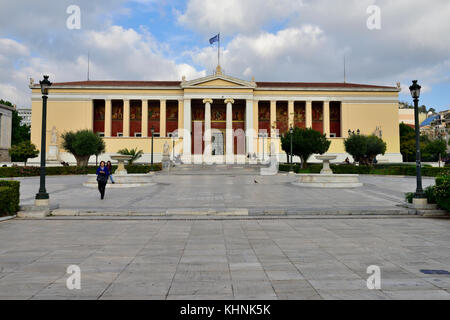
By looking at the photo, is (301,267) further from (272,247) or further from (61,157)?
(61,157)

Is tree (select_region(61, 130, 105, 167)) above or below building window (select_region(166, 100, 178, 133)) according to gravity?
below

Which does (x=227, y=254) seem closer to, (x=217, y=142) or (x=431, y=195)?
(x=431, y=195)

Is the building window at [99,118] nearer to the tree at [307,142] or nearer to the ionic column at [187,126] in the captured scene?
the ionic column at [187,126]

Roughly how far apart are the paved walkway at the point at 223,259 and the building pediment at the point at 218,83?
43738 millimetres

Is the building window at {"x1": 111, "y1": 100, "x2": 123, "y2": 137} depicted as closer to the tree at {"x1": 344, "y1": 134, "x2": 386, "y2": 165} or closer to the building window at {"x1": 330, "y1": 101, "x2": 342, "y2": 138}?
the building window at {"x1": 330, "y1": 101, "x2": 342, "y2": 138}

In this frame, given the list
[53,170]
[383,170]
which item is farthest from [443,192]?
[53,170]

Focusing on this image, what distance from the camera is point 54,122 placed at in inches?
2021

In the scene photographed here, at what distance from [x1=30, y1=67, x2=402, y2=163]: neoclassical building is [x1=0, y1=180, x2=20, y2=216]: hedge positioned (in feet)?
128

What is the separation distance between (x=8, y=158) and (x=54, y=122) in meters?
13.1

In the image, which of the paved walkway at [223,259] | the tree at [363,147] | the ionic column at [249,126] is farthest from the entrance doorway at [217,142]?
the paved walkway at [223,259]

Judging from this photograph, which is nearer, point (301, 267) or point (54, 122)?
point (301, 267)

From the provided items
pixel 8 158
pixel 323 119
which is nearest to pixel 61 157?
pixel 8 158

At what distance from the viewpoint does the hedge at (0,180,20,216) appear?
29.4 ft

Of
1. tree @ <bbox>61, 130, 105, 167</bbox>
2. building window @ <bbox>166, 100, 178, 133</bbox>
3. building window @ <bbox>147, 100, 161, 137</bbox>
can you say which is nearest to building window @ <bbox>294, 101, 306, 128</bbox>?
building window @ <bbox>166, 100, 178, 133</bbox>
